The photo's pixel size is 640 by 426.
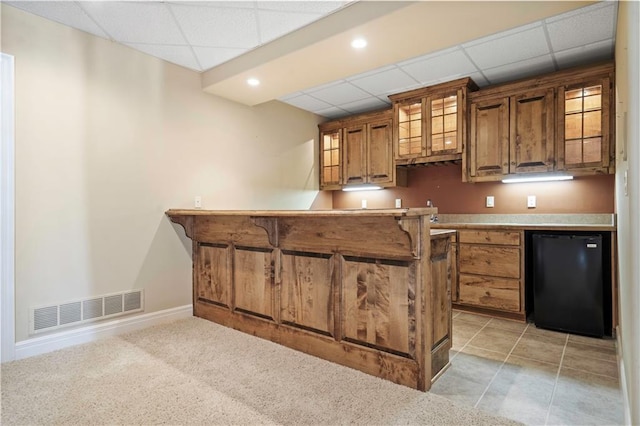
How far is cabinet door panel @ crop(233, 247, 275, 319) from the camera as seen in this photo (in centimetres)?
278

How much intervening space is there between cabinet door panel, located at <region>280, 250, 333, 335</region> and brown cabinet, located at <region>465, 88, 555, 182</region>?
93.2 inches

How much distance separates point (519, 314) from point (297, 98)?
354 centimetres

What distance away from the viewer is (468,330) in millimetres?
3123

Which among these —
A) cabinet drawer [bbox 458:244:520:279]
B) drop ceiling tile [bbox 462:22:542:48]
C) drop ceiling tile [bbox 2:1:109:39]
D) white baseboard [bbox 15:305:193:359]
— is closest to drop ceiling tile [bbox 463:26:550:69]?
drop ceiling tile [bbox 462:22:542:48]

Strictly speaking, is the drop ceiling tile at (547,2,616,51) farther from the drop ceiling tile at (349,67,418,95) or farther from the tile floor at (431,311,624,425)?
the tile floor at (431,311,624,425)

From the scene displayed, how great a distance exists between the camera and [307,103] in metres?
4.74

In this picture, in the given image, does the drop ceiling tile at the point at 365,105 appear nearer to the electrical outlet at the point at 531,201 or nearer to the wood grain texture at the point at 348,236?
the electrical outlet at the point at 531,201

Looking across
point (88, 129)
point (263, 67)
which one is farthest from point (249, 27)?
point (88, 129)

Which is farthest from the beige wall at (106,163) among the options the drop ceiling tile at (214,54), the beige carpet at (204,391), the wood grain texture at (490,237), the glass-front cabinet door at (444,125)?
the wood grain texture at (490,237)

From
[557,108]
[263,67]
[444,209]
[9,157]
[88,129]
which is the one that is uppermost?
[263,67]

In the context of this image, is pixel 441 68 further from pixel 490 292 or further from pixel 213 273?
pixel 213 273

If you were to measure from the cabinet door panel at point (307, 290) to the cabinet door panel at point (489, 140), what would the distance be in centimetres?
238

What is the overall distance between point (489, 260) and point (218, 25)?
10.7 feet

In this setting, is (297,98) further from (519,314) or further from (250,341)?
(519,314)
